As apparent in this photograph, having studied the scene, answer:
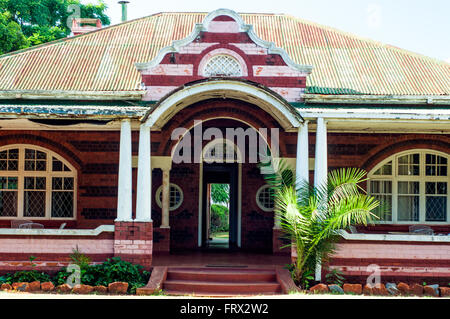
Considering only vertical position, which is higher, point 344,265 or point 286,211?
point 286,211

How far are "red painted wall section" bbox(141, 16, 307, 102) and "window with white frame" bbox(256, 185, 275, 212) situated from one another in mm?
2946

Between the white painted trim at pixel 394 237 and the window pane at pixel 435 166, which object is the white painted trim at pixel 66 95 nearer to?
the white painted trim at pixel 394 237

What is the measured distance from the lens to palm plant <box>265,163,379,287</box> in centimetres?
1138

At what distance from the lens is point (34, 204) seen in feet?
50.7

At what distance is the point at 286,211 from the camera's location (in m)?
11.8

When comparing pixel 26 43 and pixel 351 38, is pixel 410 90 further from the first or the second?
pixel 26 43

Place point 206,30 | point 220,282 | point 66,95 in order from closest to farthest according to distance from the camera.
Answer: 1. point 220,282
2. point 206,30
3. point 66,95

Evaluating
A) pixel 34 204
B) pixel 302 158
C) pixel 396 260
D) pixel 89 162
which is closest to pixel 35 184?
pixel 34 204

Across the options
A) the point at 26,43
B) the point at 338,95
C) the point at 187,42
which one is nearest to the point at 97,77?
the point at 187,42

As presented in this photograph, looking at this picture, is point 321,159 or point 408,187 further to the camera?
point 408,187

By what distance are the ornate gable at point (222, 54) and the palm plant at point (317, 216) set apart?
11.5 ft

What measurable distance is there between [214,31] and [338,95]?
353cm

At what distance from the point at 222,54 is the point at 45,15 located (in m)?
20.7

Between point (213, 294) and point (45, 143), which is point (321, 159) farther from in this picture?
point (45, 143)
